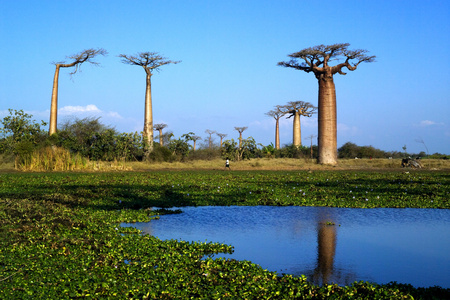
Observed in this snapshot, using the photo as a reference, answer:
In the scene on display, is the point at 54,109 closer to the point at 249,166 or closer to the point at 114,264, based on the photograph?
the point at 249,166

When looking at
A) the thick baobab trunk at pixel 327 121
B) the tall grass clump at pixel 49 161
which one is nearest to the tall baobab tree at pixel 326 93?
the thick baobab trunk at pixel 327 121

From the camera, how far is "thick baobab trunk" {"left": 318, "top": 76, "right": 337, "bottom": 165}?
30.9 meters

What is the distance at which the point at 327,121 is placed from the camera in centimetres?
3095

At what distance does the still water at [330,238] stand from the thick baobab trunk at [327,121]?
20.6 metres

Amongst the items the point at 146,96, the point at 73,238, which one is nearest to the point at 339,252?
the point at 73,238

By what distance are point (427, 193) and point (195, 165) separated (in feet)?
60.4

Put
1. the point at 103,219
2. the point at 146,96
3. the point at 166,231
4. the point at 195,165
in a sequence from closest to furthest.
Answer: the point at 166,231 < the point at 103,219 < the point at 195,165 < the point at 146,96

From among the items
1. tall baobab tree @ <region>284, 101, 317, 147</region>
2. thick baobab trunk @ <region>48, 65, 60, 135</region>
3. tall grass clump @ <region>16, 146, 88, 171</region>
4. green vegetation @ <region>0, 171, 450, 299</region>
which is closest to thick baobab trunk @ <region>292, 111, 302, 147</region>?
tall baobab tree @ <region>284, 101, 317, 147</region>

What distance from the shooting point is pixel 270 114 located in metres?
60.0

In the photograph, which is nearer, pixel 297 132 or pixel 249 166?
pixel 249 166

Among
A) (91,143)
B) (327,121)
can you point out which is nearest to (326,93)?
(327,121)

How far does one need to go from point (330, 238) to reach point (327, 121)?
24203 mm

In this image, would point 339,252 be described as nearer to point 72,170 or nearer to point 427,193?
point 427,193

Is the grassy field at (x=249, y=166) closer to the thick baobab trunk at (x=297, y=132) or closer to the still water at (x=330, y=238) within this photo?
the still water at (x=330, y=238)
